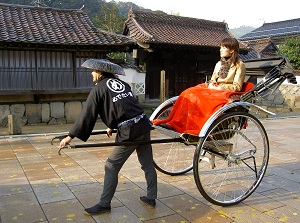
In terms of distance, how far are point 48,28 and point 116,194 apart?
9.48 meters

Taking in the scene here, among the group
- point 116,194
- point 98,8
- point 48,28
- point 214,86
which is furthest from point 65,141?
point 98,8

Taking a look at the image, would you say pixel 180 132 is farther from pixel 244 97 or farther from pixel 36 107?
pixel 36 107

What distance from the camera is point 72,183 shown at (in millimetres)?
4477

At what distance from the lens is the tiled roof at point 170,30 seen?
1602 cm

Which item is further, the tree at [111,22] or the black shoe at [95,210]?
the tree at [111,22]

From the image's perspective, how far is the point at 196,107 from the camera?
12.5 ft

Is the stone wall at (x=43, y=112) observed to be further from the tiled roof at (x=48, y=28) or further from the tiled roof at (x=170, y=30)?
the tiled roof at (x=170, y=30)

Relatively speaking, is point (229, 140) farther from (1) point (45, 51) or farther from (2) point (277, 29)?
(2) point (277, 29)

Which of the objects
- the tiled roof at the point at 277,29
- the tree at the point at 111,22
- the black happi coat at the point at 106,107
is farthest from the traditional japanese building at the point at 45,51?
the tiled roof at the point at 277,29

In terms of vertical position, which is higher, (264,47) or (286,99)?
(264,47)

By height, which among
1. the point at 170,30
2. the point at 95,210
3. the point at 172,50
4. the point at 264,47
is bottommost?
the point at 95,210

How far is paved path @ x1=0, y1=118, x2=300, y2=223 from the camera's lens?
3.43 meters

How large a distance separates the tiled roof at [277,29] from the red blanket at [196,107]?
2558cm

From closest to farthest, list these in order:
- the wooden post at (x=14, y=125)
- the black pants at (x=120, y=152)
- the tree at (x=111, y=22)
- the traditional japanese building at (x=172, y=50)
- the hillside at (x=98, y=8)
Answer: the black pants at (x=120, y=152) < the wooden post at (x=14, y=125) < the traditional japanese building at (x=172, y=50) < the tree at (x=111, y=22) < the hillside at (x=98, y=8)
